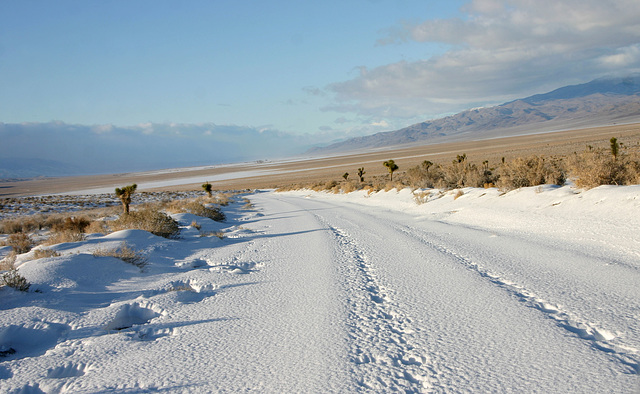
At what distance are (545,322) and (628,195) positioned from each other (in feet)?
19.7

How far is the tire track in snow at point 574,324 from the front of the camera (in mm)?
2895

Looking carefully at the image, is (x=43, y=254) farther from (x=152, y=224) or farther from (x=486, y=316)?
(x=486, y=316)

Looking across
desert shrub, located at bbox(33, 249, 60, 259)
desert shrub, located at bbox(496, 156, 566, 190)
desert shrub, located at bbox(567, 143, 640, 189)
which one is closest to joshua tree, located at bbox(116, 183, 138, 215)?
desert shrub, located at bbox(33, 249, 60, 259)

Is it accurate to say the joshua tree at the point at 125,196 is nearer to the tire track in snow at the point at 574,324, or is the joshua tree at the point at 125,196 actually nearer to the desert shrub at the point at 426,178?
the desert shrub at the point at 426,178

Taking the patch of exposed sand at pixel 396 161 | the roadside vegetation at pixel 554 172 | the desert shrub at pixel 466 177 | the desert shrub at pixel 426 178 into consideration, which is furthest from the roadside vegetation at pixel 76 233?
the patch of exposed sand at pixel 396 161

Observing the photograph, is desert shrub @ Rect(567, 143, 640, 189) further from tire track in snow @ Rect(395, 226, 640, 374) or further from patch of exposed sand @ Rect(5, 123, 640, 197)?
patch of exposed sand @ Rect(5, 123, 640, 197)

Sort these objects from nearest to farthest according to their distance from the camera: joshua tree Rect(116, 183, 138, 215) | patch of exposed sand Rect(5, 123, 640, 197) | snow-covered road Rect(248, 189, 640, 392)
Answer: snow-covered road Rect(248, 189, 640, 392), joshua tree Rect(116, 183, 138, 215), patch of exposed sand Rect(5, 123, 640, 197)

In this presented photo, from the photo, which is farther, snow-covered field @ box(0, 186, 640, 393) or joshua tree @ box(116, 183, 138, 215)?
joshua tree @ box(116, 183, 138, 215)

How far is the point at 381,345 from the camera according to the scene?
3414mm

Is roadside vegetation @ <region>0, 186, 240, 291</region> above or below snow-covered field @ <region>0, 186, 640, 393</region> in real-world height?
above

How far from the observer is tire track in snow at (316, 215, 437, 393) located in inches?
111

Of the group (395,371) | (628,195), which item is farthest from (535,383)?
(628,195)

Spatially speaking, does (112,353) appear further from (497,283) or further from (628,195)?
(628,195)

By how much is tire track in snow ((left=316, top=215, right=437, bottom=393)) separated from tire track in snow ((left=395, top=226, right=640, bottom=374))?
1385 millimetres
